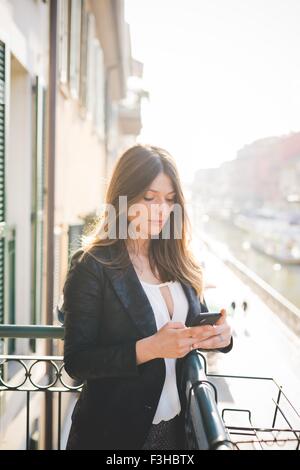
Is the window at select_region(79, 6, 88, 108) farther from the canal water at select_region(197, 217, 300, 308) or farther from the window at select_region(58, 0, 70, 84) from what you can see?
the canal water at select_region(197, 217, 300, 308)

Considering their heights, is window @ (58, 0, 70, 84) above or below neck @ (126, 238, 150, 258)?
above

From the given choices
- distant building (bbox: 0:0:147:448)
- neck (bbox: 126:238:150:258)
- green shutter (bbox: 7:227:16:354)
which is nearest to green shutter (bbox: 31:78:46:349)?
distant building (bbox: 0:0:147:448)

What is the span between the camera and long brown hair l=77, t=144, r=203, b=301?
1673 millimetres

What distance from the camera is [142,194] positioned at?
66.7 inches

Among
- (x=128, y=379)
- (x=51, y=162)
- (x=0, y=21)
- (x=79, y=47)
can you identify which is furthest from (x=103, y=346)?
(x=79, y=47)

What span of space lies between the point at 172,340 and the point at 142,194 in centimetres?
57

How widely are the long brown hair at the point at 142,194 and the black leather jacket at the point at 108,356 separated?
9 cm

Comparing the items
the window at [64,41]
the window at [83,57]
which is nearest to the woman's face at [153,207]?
the window at [64,41]

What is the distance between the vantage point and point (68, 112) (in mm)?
6238

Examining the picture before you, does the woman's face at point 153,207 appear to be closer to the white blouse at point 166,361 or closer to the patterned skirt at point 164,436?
the white blouse at point 166,361

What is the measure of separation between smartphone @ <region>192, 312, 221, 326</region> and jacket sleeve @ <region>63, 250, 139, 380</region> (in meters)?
0.24

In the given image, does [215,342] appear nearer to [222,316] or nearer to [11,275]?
[222,316]

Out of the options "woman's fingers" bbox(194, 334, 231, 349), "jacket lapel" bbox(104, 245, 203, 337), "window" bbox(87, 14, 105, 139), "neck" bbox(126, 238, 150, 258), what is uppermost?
"window" bbox(87, 14, 105, 139)

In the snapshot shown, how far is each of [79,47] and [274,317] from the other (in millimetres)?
9051
